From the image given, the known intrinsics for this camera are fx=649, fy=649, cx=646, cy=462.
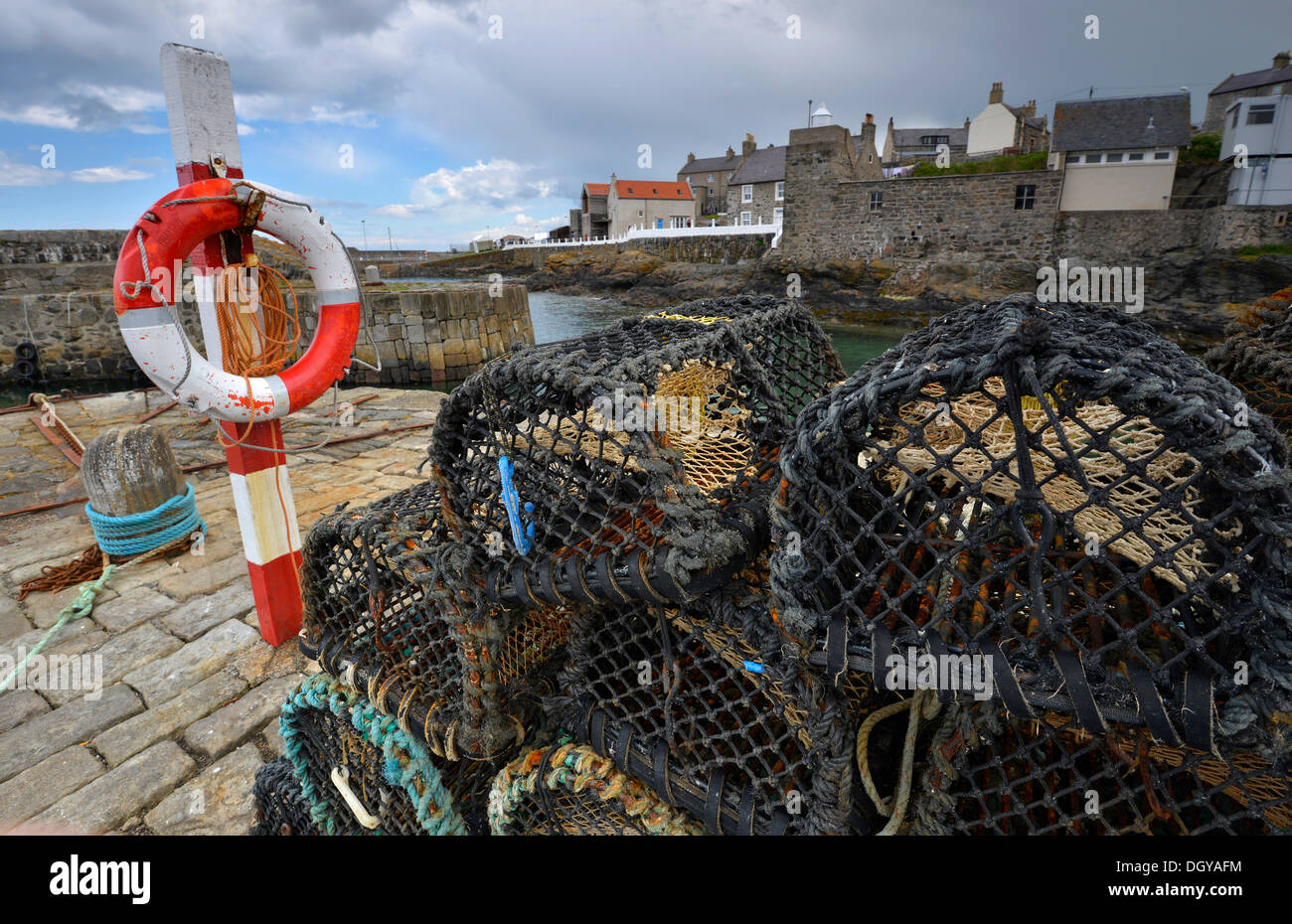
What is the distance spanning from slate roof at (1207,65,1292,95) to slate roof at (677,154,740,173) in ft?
100

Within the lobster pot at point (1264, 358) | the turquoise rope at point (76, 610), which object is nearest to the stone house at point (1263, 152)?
the lobster pot at point (1264, 358)

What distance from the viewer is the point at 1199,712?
942 millimetres

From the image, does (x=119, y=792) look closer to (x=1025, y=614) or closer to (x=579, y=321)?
(x=1025, y=614)

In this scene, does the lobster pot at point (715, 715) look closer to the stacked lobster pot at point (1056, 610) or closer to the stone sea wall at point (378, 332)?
the stacked lobster pot at point (1056, 610)

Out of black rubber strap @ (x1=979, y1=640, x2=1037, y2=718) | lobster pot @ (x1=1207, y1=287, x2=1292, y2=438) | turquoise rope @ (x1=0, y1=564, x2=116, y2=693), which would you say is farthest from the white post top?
lobster pot @ (x1=1207, y1=287, x2=1292, y2=438)

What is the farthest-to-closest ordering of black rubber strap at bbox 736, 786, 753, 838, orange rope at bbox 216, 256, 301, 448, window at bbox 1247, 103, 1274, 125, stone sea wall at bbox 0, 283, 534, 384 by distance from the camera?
window at bbox 1247, 103, 1274, 125 → stone sea wall at bbox 0, 283, 534, 384 → orange rope at bbox 216, 256, 301, 448 → black rubber strap at bbox 736, 786, 753, 838

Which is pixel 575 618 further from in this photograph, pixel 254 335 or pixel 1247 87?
pixel 1247 87

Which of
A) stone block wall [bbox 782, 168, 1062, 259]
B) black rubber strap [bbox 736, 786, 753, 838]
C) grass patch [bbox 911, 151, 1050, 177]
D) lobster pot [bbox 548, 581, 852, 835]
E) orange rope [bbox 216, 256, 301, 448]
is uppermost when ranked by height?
grass patch [bbox 911, 151, 1050, 177]

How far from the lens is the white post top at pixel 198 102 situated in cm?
274

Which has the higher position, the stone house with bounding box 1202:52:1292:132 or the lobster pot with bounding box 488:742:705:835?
the stone house with bounding box 1202:52:1292:132

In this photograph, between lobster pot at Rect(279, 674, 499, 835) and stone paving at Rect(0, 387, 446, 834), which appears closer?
lobster pot at Rect(279, 674, 499, 835)

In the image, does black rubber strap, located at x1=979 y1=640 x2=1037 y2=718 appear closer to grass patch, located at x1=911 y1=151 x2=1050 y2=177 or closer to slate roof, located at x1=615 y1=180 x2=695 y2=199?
grass patch, located at x1=911 y1=151 x2=1050 y2=177

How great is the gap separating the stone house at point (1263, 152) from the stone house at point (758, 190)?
20.7m

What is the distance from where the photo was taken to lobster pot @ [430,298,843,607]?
1352 mm
